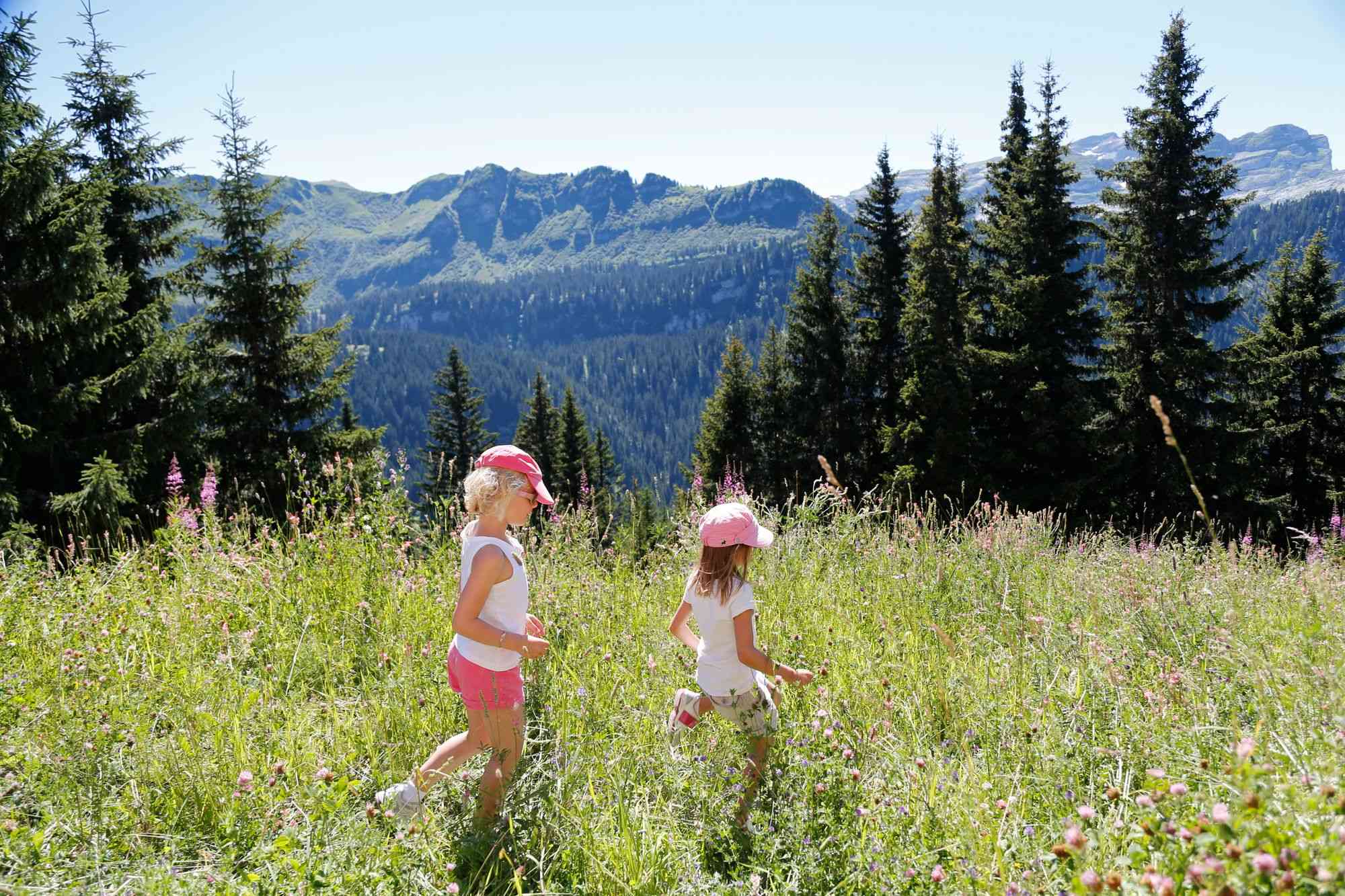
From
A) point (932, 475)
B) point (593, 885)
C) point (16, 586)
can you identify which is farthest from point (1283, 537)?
point (16, 586)

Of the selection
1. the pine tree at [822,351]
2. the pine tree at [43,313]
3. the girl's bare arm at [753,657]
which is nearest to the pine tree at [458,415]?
the pine tree at [822,351]

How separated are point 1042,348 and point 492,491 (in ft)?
68.2

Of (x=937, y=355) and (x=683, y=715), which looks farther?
(x=937, y=355)

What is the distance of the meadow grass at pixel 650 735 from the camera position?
205 cm

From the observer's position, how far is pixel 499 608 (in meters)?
3.07

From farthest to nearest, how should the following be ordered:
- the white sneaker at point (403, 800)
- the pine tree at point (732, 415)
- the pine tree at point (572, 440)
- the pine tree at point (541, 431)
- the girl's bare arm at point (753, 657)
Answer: the pine tree at point (572, 440)
the pine tree at point (541, 431)
the pine tree at point (732, 415)
the girl's bare arm at point (753, 657)
the white sneaker at point (403, 800)

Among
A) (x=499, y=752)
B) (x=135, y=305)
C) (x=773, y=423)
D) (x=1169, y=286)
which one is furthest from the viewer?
(x=773, y=423)

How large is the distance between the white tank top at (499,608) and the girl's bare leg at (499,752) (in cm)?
20

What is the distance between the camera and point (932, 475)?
69.6 feet

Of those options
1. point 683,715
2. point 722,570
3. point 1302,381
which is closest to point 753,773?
point 683,715

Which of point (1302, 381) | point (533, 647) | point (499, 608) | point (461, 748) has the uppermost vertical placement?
point (499, 608)

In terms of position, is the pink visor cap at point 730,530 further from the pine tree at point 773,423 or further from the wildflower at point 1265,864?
the pine tree at point 773,423

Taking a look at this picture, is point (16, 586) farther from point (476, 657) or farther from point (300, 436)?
point (300, 436)

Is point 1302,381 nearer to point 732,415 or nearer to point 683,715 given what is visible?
point 732,415
